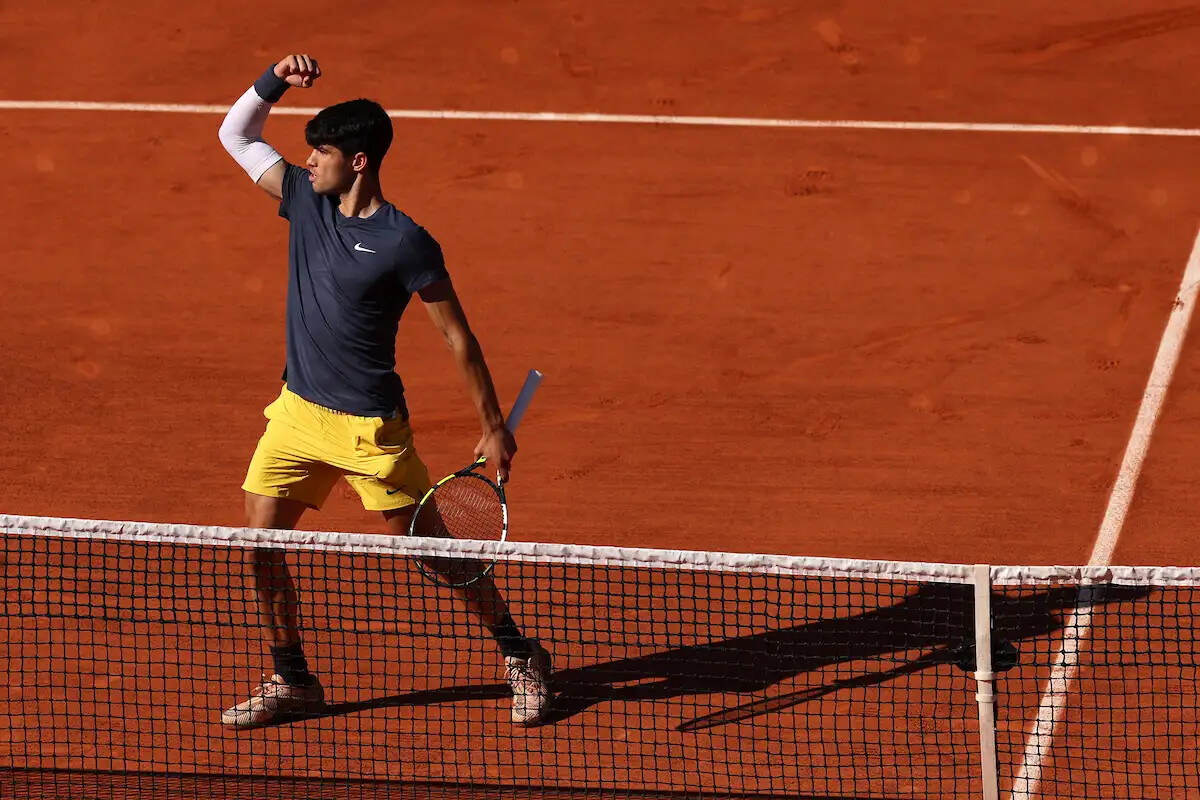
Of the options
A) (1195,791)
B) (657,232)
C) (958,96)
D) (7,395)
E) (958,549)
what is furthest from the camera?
(958,96)

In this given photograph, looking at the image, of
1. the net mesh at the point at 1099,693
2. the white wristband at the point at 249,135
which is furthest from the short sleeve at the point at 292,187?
the net mesh at the point at 1099,693

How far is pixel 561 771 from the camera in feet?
21.5

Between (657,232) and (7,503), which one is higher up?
(657,232)

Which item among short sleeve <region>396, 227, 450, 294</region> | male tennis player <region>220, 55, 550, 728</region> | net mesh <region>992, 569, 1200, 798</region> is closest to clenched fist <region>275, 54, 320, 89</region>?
male tennis player <region>220, 55, 550, 728</region>

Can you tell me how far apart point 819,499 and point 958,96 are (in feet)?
13.6

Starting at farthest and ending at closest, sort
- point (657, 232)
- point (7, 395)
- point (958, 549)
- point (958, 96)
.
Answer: point (958, 96) < point (657, 232) < point (7, 395) < point (958, 549)

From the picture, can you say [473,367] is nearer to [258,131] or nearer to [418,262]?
[418,262]

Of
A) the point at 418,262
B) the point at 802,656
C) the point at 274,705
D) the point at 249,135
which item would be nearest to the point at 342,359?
the point at 418,262

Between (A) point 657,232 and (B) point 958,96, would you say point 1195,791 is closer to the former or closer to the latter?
(A) point 657,232

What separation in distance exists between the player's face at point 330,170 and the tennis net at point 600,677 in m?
1.41

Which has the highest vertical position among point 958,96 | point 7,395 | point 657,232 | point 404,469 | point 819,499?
point 958,96

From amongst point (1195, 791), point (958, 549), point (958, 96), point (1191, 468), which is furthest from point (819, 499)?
point (958, 96)

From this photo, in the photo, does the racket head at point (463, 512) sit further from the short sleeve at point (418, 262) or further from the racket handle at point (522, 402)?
the short sleeve at point (418, 262)

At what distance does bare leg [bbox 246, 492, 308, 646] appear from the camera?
6.52 meters
